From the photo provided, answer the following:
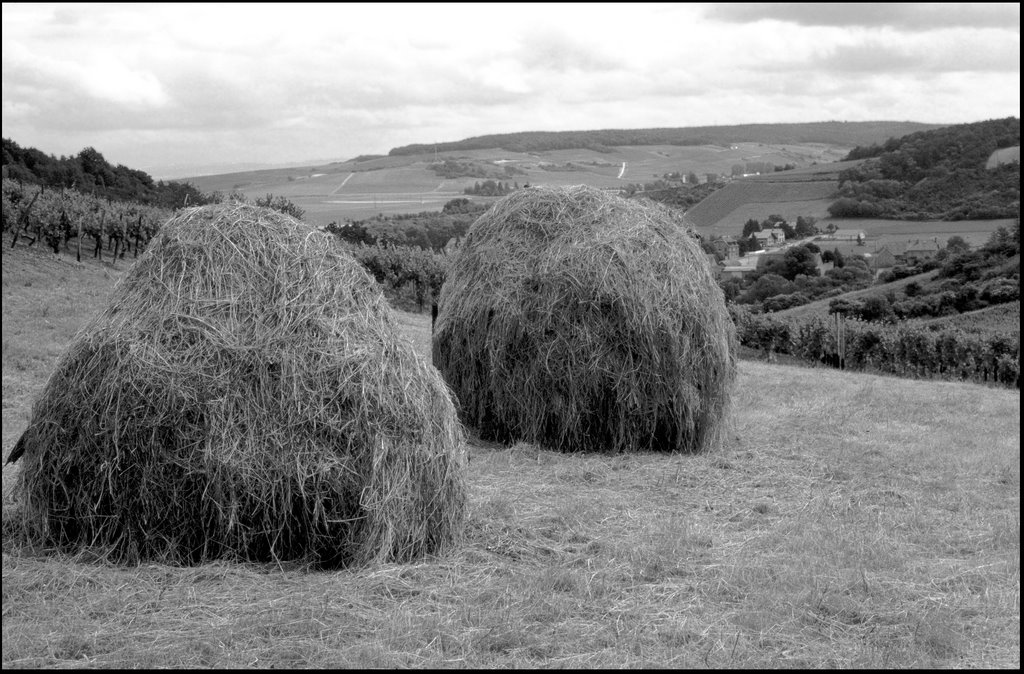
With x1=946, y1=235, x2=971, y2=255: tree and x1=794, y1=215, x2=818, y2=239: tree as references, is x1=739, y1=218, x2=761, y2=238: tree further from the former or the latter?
x1=946, y1=235, x2=971, y2=255: tree

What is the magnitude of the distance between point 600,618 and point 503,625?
599 millimetres

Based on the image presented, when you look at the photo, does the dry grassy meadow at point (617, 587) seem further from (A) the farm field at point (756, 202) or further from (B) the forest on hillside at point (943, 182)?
(B) the forest on hillside at point (943, 182)

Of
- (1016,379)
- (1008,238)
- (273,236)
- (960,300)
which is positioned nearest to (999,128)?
(1008,238)

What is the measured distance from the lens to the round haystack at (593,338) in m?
10.3

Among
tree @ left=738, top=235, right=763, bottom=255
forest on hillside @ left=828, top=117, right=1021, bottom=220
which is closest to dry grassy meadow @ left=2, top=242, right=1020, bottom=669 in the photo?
tree @ left=738, top=235, right=763, bottom=255

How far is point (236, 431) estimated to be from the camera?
5871mm

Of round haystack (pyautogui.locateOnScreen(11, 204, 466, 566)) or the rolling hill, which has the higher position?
the rolling hill

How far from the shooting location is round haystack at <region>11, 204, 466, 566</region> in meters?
5.85

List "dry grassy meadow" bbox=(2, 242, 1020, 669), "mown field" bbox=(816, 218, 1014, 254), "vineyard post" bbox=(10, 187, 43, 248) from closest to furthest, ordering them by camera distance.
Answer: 1. "dry grassy meadow" bbox=(2, 242, 1020, 669)
2. "vineyard post" bbox=(10, 187, 43, 248)
3. "mown field" bbox=(816, 218, 1014, 254)

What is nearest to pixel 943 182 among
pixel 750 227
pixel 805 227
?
pixel 805 227

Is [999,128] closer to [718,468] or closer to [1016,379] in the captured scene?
[1016,379]

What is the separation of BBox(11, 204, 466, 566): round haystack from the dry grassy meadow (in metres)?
0.24

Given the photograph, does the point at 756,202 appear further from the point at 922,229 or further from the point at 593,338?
the point at 593,338

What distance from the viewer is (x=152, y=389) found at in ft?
19.4
